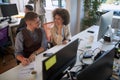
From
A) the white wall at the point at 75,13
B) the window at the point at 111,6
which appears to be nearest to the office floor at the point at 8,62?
the white wall at the point at 75,13

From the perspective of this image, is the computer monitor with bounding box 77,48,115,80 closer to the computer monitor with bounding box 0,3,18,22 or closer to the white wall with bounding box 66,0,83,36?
the white wall with bounding box 66,0,83,36

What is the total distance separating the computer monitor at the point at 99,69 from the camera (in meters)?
1.05

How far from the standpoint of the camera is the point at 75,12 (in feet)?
13.9

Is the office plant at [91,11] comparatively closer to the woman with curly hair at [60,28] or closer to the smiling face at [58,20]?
the woman with curly hair at [60,28]

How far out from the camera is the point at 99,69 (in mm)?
1263

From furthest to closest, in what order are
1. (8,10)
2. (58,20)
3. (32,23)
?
(8,10) → (58,20) → (32,23)

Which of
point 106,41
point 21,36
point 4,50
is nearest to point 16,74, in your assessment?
point 21,36

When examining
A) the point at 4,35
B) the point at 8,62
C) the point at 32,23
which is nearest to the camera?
the point at 32,23

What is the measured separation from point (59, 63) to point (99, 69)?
0.33 meters

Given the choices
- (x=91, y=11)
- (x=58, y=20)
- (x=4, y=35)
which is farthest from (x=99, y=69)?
(x=91, y=11)

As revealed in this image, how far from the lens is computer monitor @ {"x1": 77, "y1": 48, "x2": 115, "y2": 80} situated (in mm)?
1053

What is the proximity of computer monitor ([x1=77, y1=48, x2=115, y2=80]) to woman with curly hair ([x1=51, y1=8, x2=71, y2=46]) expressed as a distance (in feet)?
3.61

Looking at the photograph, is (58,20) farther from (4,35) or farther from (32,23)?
(4,35)

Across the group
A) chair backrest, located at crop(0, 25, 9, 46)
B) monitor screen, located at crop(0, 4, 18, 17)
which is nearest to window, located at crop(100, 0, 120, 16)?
monitor screen, located at crop(0, 4, 18, 17)
